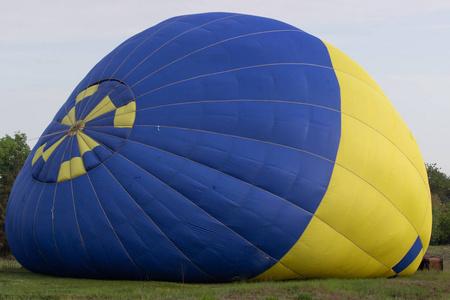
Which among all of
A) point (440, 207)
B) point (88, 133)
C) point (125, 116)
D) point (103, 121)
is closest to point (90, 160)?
point (88, 133)

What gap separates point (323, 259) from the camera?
11.0 metres

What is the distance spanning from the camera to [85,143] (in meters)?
11.4

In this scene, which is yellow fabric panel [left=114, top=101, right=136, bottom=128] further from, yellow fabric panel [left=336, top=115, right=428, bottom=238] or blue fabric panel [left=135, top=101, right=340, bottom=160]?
yellow fabric panel [left=336, top=115, right=428, bottom=238]

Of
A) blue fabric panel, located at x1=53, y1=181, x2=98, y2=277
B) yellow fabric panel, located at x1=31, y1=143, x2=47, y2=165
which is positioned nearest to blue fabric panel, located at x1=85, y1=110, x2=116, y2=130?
blue fabric panel, located at x1=53, y1=181, x2=98, y2=277

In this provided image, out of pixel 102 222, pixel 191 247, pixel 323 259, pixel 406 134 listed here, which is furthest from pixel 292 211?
pixel 406 134

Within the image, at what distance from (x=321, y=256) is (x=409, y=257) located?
288 cm

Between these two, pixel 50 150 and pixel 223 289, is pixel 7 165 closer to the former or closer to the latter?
pixel 50 150

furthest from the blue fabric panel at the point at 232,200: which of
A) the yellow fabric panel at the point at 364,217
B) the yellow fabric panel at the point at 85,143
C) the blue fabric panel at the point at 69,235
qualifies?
the blue fabric panel at the point at 69,235

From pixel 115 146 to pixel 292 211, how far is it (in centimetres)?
358

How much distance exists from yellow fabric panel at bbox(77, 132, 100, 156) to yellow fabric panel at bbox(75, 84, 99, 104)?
4.30ft

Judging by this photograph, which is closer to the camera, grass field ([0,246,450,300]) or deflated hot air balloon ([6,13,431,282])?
grass field ([0,246,450,300])

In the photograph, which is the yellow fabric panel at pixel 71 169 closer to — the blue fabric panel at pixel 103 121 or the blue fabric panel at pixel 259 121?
the blue fabric panel at pixel 103 121

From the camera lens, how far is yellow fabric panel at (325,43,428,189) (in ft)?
39.9

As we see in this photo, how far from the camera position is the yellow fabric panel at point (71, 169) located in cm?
1116
